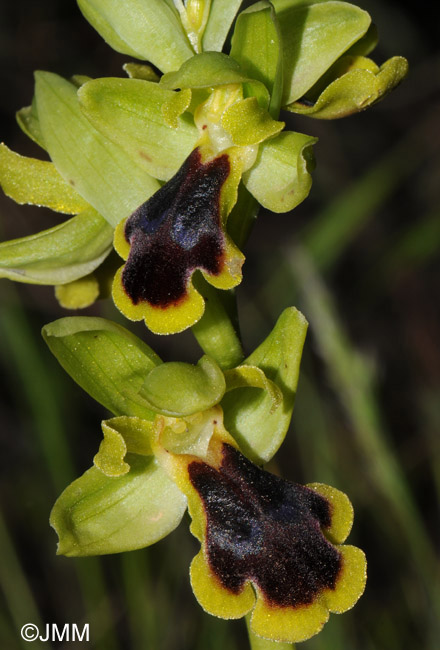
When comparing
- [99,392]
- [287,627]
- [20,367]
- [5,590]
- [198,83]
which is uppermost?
[198,83]

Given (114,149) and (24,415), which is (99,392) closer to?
(114,149)

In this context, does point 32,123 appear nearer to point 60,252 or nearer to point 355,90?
point 60,252


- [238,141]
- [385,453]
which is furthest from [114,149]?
[385,453]

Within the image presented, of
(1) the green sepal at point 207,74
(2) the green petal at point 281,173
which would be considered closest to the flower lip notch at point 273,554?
(2) the green petal at point 281,173

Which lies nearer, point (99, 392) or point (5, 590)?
point (99, 392)

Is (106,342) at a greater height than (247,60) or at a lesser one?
lesser

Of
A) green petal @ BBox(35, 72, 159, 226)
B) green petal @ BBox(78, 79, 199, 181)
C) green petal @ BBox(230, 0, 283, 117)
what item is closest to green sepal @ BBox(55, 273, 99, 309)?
green petal @ BBox(35, 72, 159, 226)
